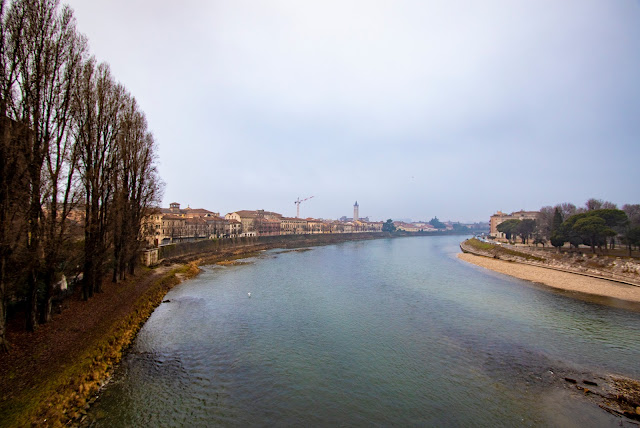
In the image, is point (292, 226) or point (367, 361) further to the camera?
point (292, 226)

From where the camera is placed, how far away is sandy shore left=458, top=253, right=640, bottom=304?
95.4ft

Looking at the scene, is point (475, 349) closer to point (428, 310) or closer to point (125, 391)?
point (428, 310)

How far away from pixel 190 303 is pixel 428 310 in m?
18.7

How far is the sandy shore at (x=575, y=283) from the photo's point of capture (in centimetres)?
2908

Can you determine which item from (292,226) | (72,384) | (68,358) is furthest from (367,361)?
(292,226)

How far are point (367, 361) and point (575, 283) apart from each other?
32.5m

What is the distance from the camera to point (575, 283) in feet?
113

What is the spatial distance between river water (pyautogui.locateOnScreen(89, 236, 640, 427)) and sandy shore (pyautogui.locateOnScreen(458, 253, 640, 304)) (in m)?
5.77

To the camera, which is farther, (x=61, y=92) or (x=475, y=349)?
(x=475, y=349)

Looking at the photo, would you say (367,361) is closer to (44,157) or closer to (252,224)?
(44,157)

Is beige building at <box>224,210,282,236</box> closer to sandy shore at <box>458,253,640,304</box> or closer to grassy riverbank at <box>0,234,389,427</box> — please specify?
sandy shore at <box>458,253,640,304</box>

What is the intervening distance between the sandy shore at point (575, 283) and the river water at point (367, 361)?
18.9ft

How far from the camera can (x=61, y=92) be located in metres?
13.3

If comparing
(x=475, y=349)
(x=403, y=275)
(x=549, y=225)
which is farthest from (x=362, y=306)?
(x=549, y=225)
